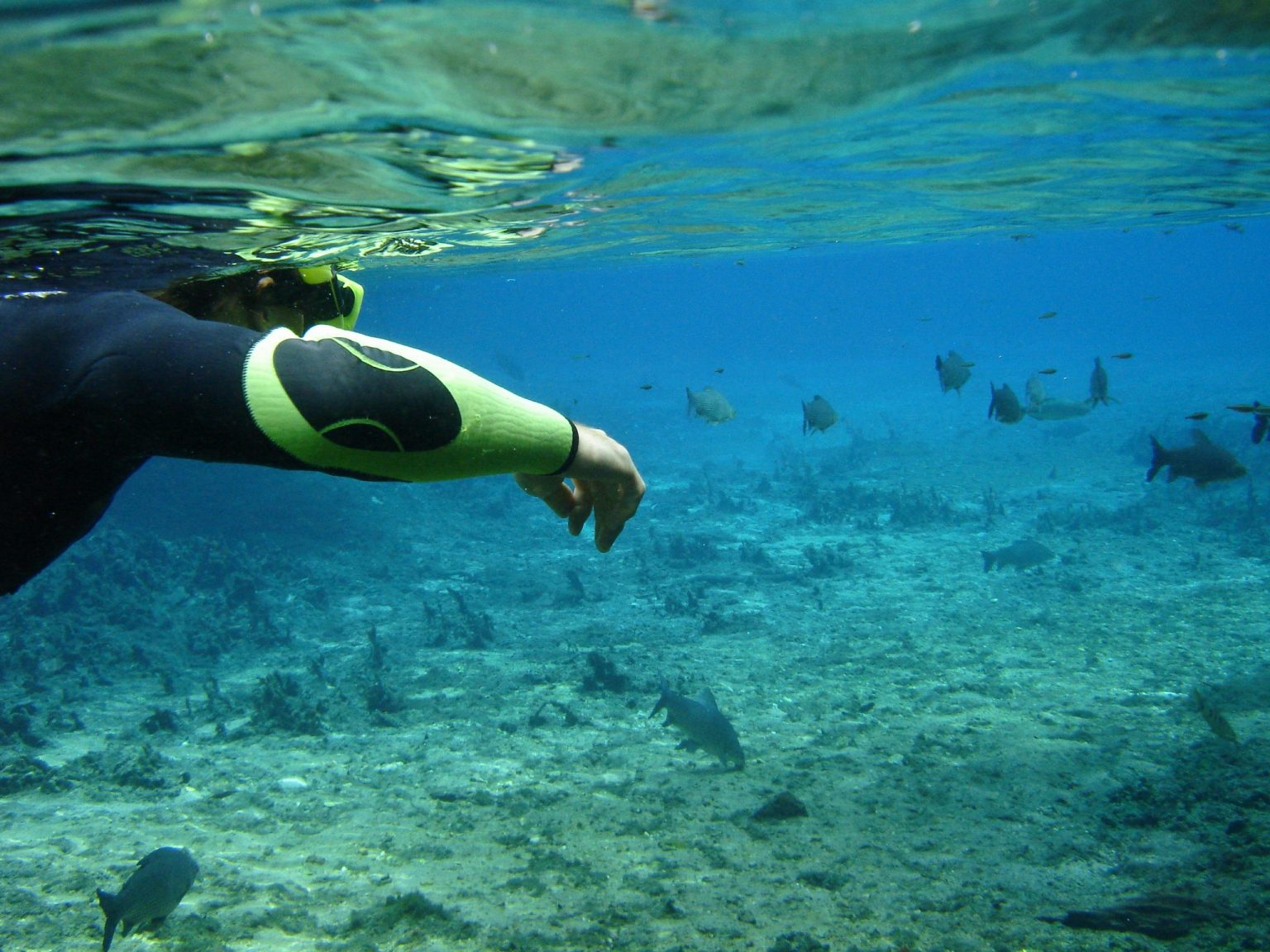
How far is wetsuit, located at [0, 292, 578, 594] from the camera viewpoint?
4.85ft

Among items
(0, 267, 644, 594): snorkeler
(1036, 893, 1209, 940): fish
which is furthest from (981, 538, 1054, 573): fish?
(0, 267, 644, 594): snorkeler

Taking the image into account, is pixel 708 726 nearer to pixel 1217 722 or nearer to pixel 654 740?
pixel 654 740

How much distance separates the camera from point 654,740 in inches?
332

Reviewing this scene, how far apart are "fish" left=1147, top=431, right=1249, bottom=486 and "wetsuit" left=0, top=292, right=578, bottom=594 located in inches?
413

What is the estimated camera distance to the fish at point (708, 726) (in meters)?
7.18

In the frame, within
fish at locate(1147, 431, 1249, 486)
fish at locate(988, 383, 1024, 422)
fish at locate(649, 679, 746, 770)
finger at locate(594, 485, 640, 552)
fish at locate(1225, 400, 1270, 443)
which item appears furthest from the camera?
fish at locate(988, 383, 1024, 422)

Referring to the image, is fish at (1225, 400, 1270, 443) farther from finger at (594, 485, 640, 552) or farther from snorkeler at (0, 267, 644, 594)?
snorkeler at (0, 267, 644, 594)

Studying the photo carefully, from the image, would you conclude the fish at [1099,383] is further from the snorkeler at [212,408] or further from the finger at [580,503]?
the snorkeler at [212,408]

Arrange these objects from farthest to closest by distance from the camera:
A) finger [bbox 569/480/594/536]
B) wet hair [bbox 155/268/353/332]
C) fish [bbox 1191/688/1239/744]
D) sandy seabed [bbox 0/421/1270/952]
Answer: fish [bbox 1191/688/1239/744] < sandy seabed [bbox 0/421/1270/952] < wet hair [bbox 155/268/353/332] < finger [bbox 569/480/594/536]

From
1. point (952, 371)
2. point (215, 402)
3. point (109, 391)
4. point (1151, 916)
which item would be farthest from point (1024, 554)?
point (109, 391)

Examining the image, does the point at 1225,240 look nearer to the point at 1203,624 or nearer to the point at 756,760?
the point at 1203,624

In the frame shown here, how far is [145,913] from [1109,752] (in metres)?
8.49

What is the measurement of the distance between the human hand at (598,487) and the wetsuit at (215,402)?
25cm

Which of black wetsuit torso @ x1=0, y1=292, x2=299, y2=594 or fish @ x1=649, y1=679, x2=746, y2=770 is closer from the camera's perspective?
black wetsuit torso @ x1=0, y1=292, x2=299, y2=594
